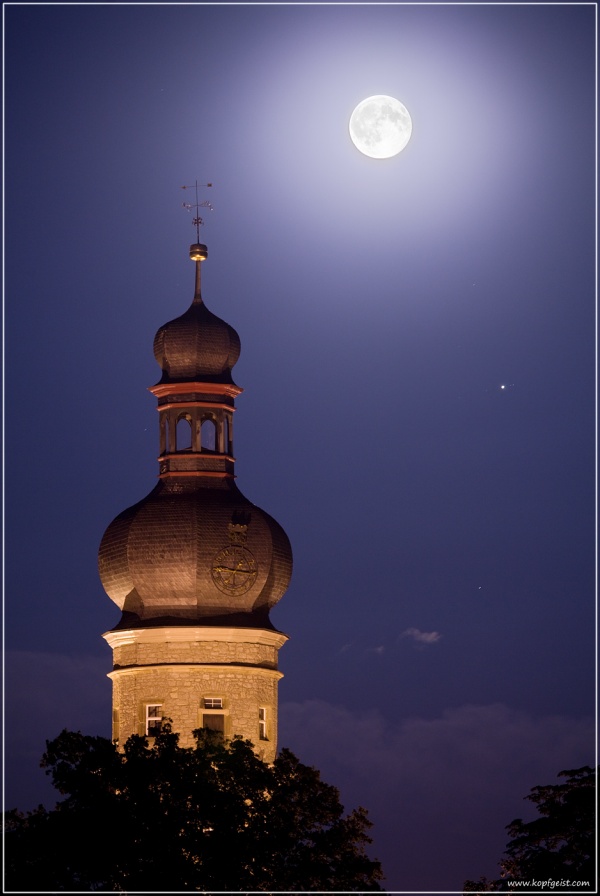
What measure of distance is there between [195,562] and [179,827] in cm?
1955

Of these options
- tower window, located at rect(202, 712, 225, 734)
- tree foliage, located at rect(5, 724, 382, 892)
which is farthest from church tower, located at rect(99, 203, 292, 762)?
tree foliage, located at rect(5, 724, 382, 892)

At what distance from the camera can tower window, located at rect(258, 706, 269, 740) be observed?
365 ft

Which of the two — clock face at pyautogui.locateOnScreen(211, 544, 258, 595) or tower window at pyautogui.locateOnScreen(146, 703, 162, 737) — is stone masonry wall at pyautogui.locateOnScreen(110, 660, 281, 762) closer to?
tower window at pyautogui.locateOnScreen(146, 703, 162, 737)

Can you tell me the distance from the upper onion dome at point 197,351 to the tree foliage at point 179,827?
67.3 feet

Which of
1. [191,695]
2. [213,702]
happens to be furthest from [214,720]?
[191,695]

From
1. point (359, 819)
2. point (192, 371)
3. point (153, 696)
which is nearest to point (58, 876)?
point (359, 819)

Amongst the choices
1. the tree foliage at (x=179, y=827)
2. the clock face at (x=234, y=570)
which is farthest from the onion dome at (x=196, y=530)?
Answer: the tree foliage at (x=179, y=827)

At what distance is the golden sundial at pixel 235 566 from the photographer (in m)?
112

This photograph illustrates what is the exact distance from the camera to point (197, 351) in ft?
376

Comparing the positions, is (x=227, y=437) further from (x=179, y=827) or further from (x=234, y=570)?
(x=179, y=827)

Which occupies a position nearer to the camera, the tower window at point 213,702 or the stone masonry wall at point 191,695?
the stone masonry wall at point 191,695

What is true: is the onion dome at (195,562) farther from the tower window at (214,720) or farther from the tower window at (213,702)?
the tower window at (214,720)

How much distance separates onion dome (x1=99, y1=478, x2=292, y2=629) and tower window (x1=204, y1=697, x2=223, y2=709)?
2466mm

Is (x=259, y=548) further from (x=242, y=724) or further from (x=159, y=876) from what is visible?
(x=159, y=876)
